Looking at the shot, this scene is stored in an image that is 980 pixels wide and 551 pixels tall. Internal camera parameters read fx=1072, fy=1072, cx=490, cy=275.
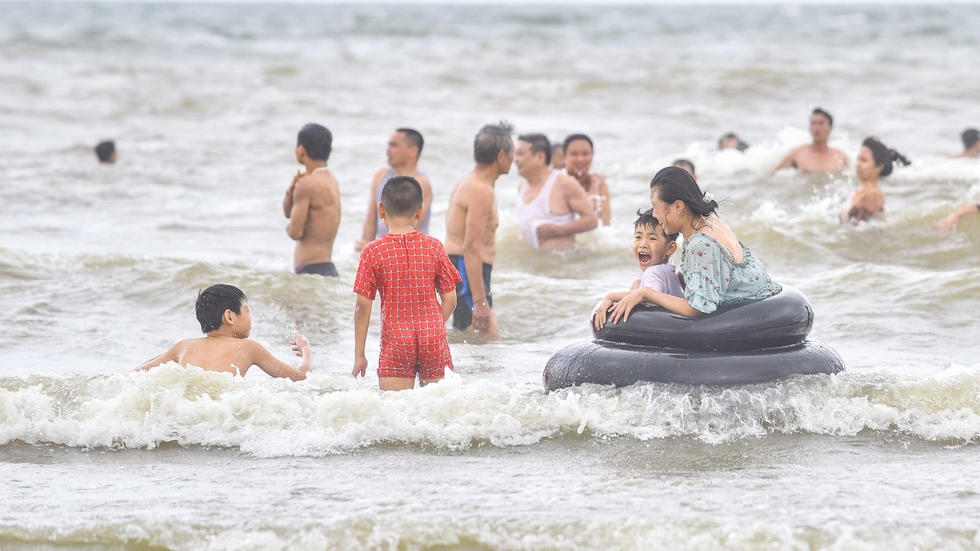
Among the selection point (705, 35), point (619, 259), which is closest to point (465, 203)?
point (619, 259)

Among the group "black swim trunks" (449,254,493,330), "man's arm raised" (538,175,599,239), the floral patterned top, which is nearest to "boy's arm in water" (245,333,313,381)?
"black swim trunks" (449,254,493,330)

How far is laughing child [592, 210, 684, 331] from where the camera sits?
582 centimetres

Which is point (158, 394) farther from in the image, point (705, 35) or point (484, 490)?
point (705, 35)

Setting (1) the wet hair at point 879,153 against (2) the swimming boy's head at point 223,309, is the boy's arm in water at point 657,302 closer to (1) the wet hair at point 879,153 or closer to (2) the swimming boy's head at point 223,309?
(2) the swimming boy's head at point 223,309

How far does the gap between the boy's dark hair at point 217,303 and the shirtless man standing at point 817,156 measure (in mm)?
10165

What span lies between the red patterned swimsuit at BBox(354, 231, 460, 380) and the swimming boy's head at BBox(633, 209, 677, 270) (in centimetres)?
104

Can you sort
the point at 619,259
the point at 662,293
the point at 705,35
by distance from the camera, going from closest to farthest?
the point at 662,293 < the point at 619,259 < the point at 705,35

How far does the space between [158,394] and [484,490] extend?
210 cm

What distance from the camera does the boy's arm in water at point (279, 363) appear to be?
6043 millimetres

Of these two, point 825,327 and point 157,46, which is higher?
point 157,46

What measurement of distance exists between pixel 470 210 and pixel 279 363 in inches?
76.7

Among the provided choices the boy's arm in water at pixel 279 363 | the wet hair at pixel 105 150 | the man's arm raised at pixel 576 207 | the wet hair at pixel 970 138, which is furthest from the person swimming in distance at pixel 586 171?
the wet hair at pixel 105 150

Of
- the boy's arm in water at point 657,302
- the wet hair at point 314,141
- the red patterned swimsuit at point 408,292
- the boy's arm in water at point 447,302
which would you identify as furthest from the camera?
the wet hair at point 314,141

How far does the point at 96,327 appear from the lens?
27.5 ft
